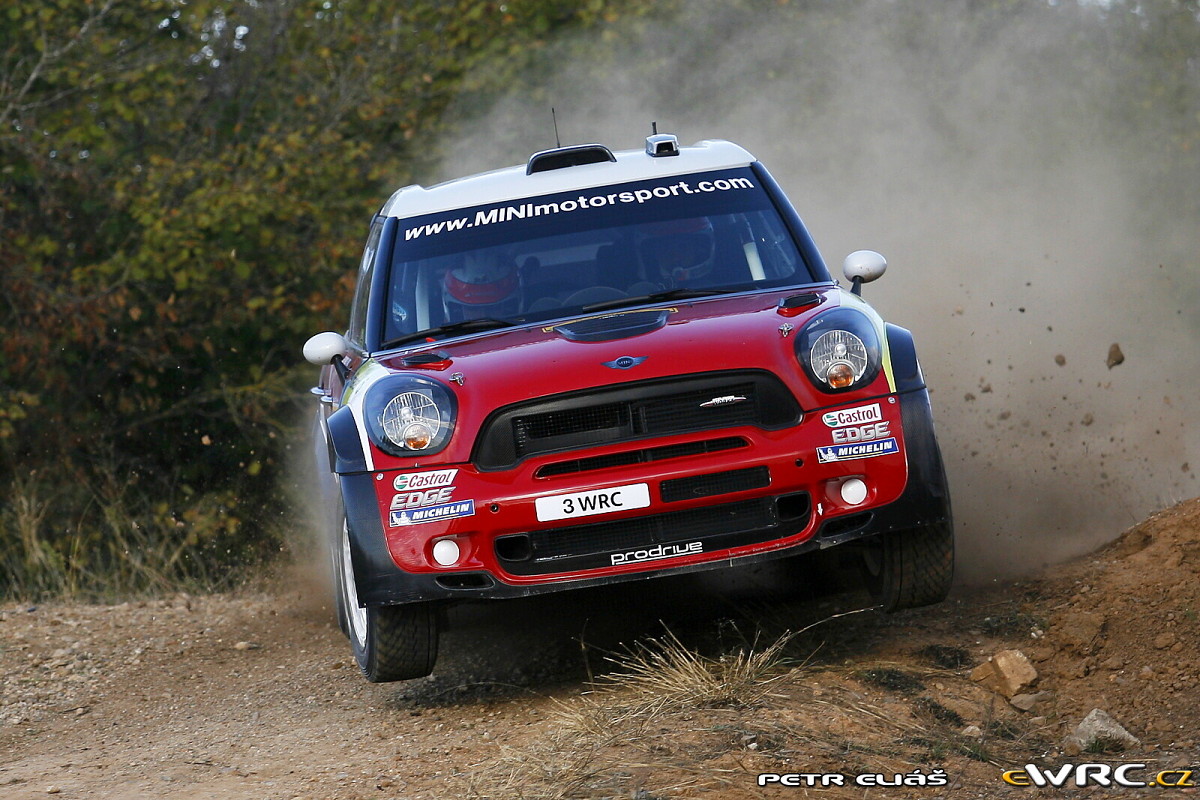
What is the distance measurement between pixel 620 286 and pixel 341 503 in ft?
4.86

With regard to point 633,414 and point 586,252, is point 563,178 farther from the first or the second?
point 633,414

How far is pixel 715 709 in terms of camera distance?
16.4ft

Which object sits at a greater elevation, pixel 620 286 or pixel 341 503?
pixel 620 286

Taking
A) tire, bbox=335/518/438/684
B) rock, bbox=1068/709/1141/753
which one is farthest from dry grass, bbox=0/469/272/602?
rock, bbox=1068/709/1141/753

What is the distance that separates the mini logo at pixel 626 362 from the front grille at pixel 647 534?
1.66ft

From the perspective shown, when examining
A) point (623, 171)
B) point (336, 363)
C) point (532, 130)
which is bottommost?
point (336, 363)

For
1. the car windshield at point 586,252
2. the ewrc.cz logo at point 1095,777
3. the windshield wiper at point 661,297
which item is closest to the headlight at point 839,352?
the windshield wiper at point 661,297

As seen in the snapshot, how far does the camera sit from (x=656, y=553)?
533 cm

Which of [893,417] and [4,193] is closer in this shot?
[893,417]

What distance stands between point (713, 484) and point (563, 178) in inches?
83.4

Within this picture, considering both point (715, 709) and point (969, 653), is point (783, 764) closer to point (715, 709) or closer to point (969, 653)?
point (715, 709)

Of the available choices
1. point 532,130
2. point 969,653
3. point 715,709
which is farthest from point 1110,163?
point 715,709

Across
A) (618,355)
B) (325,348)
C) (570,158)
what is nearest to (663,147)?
(570,158)

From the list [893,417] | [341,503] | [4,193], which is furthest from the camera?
[4,193]
